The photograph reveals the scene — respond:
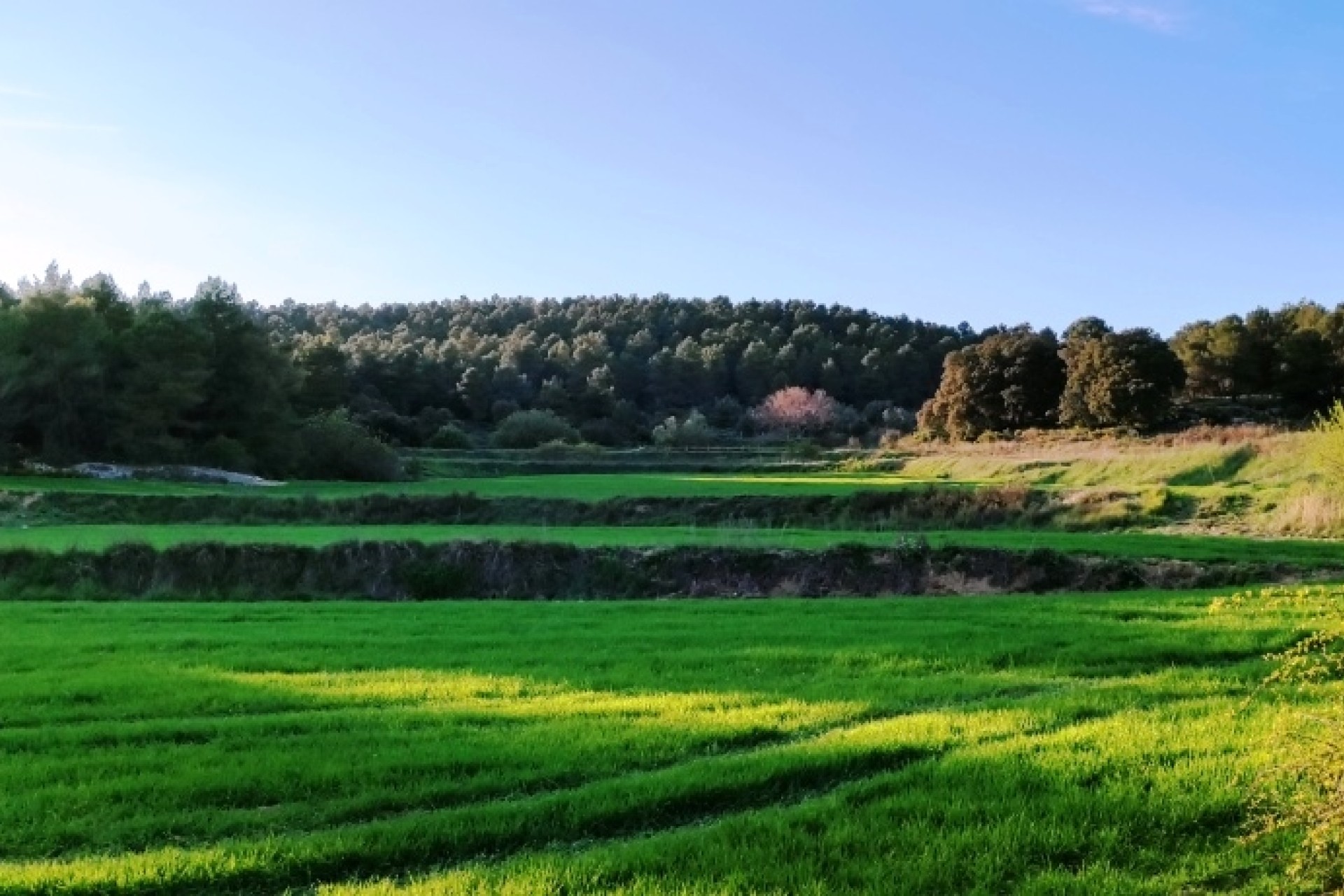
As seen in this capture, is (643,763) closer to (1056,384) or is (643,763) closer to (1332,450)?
(1332,450)

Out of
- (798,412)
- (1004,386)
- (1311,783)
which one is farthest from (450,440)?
(1311,783)

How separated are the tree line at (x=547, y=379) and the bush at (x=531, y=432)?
203 millimetres

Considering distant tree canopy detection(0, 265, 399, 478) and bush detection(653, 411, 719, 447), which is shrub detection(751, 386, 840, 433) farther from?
distant tree canopy detection(0, 265, 399, 478)

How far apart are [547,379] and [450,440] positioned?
28.4 metres

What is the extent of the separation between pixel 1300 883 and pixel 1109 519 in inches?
1185

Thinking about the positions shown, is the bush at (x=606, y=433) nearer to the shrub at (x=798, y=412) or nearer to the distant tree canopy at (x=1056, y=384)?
the shrub at (x=798, y=412)

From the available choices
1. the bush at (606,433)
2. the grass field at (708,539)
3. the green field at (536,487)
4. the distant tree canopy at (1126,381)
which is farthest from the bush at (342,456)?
the distant tree canopy at (1126,381)

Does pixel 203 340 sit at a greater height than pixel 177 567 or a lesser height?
greater

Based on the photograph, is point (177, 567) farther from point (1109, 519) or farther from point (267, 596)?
point (1109, 519)

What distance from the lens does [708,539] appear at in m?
28.3

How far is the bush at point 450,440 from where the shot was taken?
9588 centimetres

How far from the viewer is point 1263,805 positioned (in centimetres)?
636

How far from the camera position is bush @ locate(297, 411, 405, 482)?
70.0 meters

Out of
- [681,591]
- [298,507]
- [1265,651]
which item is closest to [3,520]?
[298,507]
